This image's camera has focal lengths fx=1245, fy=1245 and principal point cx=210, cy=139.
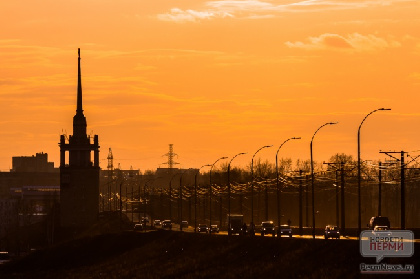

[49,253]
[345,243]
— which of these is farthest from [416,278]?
[49,253]

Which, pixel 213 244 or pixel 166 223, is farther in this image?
pixel 166 223

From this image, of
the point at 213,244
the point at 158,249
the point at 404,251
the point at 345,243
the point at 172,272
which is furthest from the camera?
the point at 158,249

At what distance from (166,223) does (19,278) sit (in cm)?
6510

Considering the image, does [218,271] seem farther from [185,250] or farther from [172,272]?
[185,250]

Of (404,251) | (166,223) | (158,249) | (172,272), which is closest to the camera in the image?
(404,251)

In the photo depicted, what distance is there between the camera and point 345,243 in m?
Answer: 85.4

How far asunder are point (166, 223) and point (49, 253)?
27678 millimetres

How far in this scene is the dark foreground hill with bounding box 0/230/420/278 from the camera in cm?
8319

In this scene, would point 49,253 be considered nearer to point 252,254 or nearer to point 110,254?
point 110,254

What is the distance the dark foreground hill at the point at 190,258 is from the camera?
83188mm

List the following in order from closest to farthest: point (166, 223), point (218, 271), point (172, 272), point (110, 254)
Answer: point (218, 271) < point (172, 272) < point (110, 254) < point (166, 223)

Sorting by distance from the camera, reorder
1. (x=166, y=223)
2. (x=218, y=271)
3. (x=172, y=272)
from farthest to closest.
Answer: (x=166, y=223)
(x=172, y=272)
(x=218, y=271)

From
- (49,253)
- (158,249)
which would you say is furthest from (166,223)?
(158,249)

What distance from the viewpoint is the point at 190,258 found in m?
119
